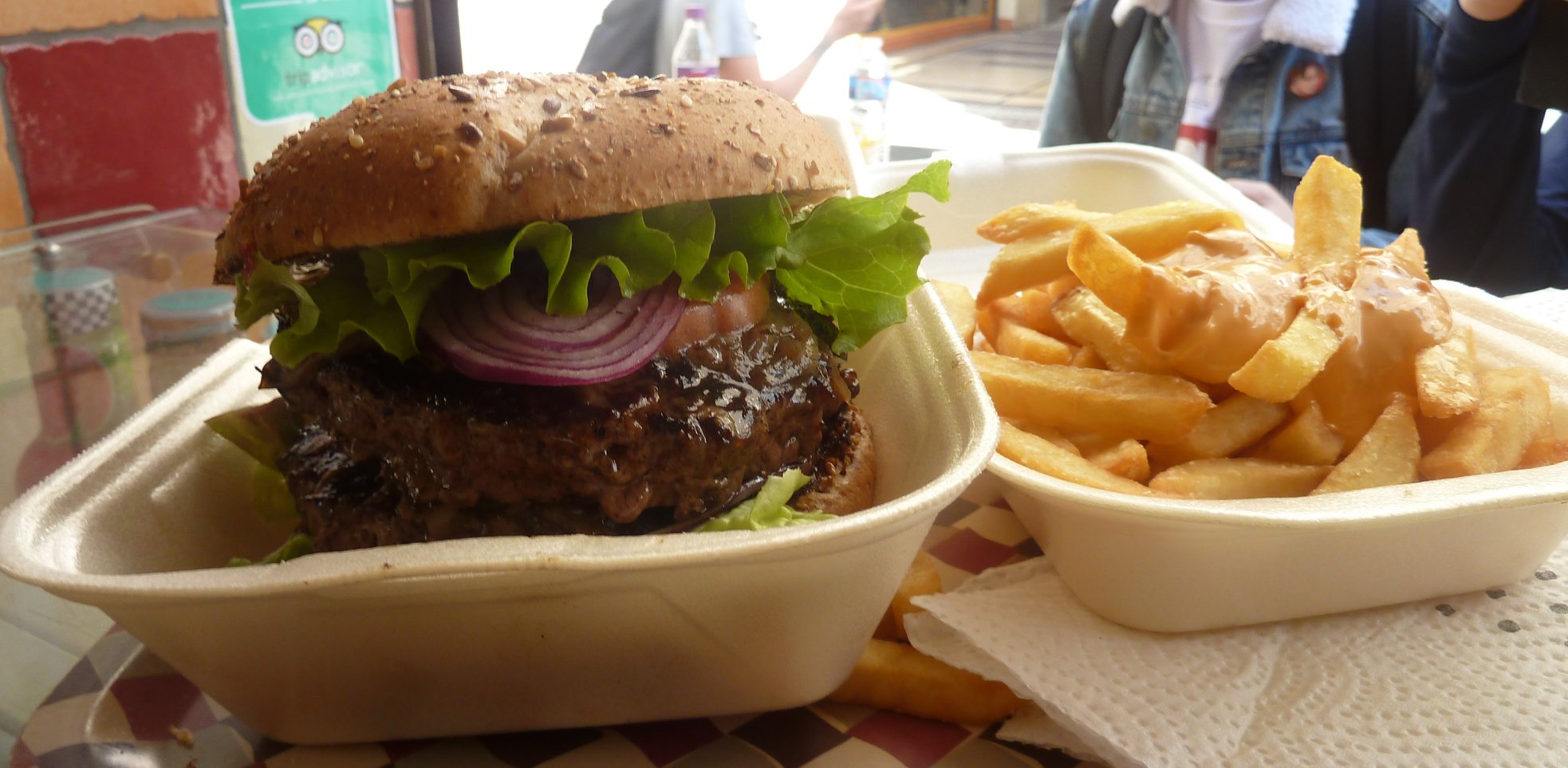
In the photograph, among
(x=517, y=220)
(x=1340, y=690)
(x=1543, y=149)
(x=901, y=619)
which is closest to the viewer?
(x=517, y=220)

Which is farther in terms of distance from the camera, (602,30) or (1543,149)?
(602,30)

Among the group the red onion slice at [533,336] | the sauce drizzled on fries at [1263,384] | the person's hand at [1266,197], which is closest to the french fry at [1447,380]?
the sauce drizzled on fries at [1263,384]

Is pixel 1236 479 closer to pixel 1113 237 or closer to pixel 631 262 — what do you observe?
pixel 1113 237

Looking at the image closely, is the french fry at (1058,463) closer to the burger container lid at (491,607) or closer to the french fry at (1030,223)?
the burger container lid at (491,607)

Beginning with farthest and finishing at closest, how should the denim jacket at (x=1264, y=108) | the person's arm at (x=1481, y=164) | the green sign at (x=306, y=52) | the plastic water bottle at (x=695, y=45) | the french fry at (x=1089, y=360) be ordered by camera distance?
the plastic water bottle at (x=695, y=45) → the denim jacket at (x=1264, y=108) → the person's arm at (x=1481, y=164) → the green sign at (x=306, y=52) → the french fry at (x=1089, y=360)

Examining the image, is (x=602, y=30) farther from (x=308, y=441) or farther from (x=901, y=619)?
(x=901, y=619)

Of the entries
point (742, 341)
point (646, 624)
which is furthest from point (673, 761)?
point (742, 341)

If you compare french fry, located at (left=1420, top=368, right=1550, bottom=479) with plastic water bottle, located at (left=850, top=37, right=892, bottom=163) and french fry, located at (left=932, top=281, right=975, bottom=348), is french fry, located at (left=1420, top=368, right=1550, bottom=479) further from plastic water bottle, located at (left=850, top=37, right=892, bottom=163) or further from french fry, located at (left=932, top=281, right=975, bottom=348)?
plastic water bottle, located at (left=850, top=37, right=892, bottom=163)
